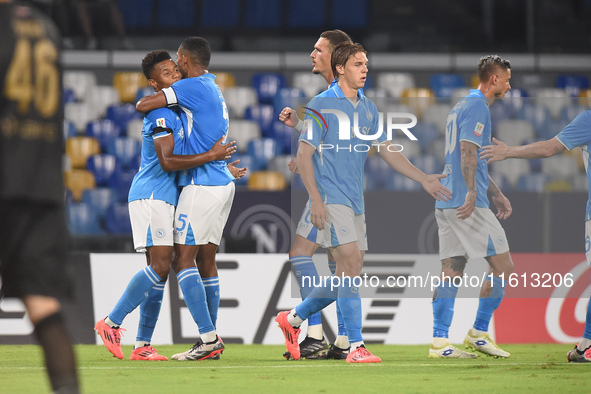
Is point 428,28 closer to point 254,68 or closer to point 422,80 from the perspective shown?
point 422,80

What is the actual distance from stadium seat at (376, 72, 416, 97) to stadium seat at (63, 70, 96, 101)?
416 centimetres

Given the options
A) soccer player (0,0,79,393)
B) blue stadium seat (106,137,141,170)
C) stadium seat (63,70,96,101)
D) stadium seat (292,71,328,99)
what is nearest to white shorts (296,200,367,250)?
soccer player (0,0,79,393)

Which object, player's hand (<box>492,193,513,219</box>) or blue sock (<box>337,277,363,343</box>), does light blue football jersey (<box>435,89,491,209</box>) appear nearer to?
player's hand (<box>492,193,513,219</box>)

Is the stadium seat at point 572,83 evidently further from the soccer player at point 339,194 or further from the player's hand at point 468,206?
the soccer player at point 339,194

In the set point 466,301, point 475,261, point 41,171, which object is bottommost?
point 466,301

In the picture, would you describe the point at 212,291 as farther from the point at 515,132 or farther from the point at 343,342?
the point at 515,132

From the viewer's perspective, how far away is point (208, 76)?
5832 mm

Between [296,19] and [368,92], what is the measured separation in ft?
6.88

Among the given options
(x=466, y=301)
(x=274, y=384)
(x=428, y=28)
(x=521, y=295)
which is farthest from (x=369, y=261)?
(x=428, y=28)

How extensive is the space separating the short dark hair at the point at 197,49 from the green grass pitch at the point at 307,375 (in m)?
2.07

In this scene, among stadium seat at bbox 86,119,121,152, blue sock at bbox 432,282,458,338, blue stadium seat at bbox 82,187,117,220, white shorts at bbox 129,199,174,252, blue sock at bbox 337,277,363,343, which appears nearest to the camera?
blue sock at bbox 337,277,363,343

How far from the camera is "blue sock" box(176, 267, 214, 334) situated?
17.9 ft

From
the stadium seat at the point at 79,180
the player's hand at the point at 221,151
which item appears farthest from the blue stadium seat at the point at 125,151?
the player's hand at the point at 221,151

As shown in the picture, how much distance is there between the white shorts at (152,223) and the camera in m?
5.50
